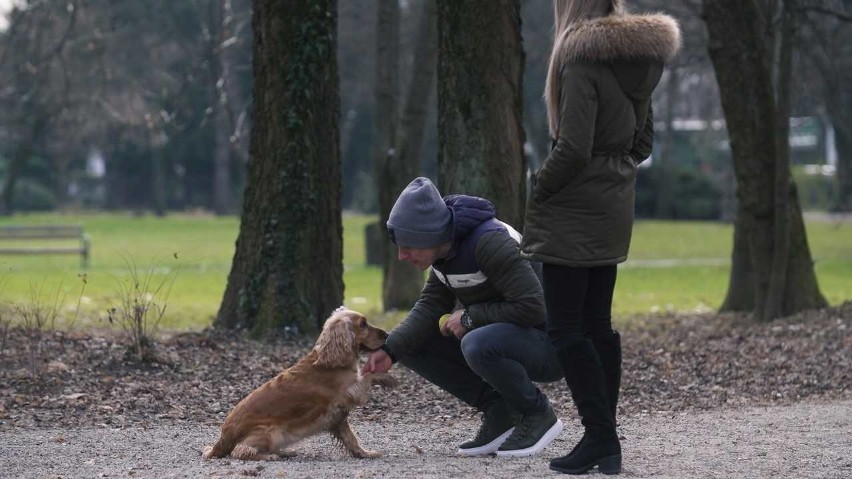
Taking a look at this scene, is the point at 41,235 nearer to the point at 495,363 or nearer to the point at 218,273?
the point at 218,273

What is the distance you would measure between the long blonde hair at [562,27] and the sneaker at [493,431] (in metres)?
1.63

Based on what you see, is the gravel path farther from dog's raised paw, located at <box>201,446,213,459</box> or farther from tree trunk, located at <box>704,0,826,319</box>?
tree trunk, located at <box>704,0,826,319</box>

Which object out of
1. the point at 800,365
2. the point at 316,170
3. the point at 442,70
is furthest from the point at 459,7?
the point at 800,365

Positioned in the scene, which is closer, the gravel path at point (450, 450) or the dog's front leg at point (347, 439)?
the gravel path at point (450, 450)

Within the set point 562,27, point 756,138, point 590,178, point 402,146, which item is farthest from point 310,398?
point 402,146

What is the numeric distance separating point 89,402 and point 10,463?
1875 millimetres

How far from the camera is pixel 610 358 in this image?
603 centimetres

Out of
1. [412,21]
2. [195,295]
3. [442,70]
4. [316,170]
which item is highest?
[412,21]

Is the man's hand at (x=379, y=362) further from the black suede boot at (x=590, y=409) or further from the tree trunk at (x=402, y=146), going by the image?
the tree trunk at (x=402, y=146)

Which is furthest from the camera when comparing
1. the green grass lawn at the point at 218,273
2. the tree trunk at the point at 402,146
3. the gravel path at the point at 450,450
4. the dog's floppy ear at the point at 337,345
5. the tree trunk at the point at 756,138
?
the tree trunk at the point at 402,146

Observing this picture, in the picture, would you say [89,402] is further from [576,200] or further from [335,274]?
[576,200]

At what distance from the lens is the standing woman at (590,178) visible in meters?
5.59

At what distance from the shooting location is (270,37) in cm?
1135

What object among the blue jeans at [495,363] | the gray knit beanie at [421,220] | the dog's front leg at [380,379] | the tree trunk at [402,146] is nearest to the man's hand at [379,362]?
the dog's front leg at [380,379]
